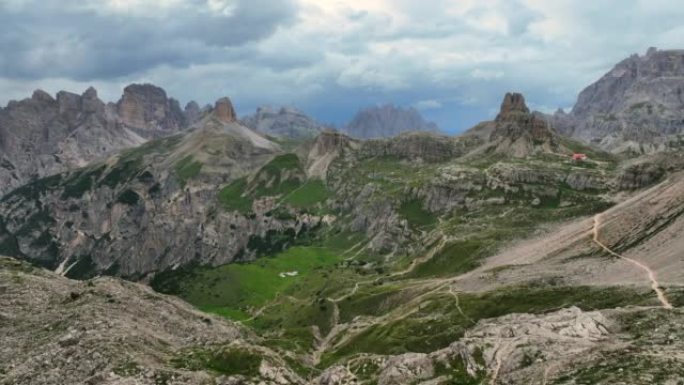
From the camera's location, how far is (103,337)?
370 feet

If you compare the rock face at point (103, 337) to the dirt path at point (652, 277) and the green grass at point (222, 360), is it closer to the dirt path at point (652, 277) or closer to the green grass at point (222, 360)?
the green grass at point (222, 360)

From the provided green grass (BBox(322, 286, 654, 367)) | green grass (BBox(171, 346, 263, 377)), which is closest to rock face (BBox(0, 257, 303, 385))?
green grass (BBox(171, 346, 263, 377))

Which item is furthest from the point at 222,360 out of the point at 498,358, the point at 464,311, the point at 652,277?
the point at 652,277

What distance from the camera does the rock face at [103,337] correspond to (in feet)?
342

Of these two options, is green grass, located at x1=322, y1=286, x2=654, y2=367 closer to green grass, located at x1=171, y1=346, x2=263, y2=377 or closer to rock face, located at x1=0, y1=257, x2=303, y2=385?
rock face, located at x1=0, y1=257, x2=303, y2=385

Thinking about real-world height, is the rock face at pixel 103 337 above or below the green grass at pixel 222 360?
above

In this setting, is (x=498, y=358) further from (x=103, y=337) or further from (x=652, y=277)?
(x=652, y=277)

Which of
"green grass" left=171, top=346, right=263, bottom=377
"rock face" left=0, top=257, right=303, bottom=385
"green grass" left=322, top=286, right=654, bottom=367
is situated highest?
"rock face" left=0, top=257, right=303, bottom=385

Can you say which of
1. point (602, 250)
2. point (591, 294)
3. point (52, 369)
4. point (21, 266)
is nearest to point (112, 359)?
point (52, 369)

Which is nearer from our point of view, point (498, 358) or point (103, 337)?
point (498, 358)

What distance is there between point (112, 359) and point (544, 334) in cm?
7068

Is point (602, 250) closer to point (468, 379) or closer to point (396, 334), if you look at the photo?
point (396, 334)

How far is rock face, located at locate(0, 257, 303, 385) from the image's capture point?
342 ft

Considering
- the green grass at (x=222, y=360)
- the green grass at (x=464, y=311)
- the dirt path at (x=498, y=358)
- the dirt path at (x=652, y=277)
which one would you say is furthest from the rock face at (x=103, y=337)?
the dirt path at (x=652, y=277)
